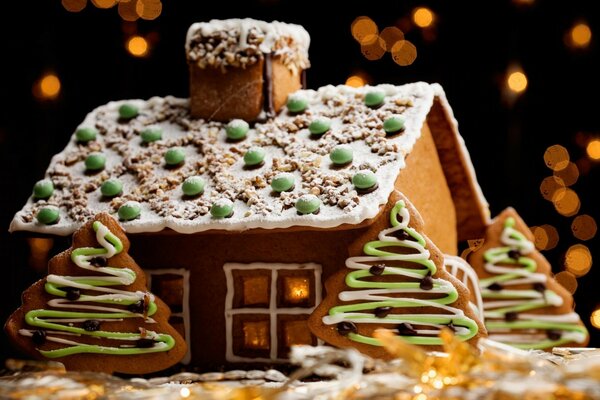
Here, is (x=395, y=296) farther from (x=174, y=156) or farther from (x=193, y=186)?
(x=174, y=156)

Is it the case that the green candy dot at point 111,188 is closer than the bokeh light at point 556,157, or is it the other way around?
the green candy dot at point 111,188

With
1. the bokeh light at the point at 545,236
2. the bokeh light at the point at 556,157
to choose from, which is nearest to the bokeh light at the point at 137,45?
the bokeh light at the point at 556,157

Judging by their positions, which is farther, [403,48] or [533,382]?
[403,48]

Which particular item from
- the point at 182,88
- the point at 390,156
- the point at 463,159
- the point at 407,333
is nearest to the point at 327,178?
the point at 390,156

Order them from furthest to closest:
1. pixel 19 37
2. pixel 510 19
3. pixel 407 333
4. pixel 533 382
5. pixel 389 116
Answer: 1. pixel 19 37
2. pixel 510 19
3. pixel 389 116
4. pixel 407 333
5. pixel 533 382

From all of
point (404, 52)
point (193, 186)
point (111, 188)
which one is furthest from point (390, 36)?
point (111, 188)

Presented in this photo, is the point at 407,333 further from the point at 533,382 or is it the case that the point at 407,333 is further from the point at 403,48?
the point at 403,48

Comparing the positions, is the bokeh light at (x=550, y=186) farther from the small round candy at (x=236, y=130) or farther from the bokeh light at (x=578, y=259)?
the small round candy at (x=236, y=130)
